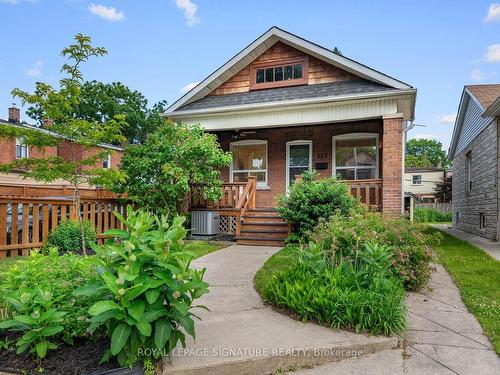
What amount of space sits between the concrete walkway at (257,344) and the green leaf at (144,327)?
49 cm

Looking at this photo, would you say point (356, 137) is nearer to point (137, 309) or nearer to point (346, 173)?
point (346, 173)

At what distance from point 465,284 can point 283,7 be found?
10.5 meters

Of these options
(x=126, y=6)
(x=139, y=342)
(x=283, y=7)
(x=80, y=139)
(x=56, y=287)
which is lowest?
(x=139, y=342)

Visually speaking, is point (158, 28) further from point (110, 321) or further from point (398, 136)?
point (110, 321)

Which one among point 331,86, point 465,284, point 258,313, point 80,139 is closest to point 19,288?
point 258,313

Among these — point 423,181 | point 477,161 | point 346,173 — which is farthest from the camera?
point 423,181

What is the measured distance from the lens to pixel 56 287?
A: 2.71 metres

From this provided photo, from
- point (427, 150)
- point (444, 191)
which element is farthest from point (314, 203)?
point (427, 150)

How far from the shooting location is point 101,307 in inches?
83.4

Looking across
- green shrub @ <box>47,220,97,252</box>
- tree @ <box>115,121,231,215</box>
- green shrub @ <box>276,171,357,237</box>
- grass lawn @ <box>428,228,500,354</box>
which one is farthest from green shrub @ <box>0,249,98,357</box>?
tree @ <box>115,121,231,215</box>

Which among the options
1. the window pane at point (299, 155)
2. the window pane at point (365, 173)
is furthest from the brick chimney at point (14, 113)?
the window pane at point (365, 173)

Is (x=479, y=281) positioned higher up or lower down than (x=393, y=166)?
lower down

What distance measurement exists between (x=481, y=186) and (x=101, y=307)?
1405 centimetres

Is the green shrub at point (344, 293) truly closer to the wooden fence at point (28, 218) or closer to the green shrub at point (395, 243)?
the green shrub at point (395, 243)
